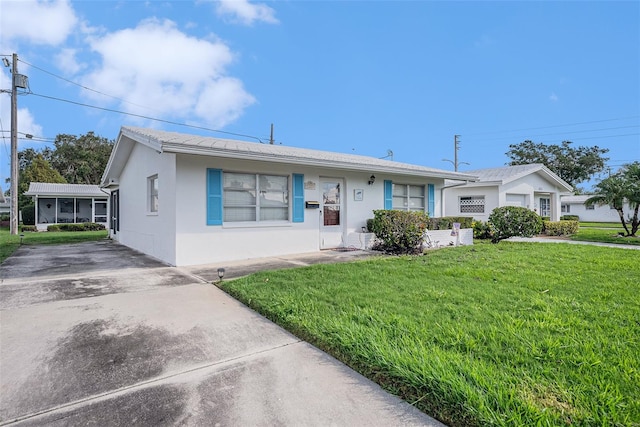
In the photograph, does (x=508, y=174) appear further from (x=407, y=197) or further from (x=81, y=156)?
(x=81, y=156)

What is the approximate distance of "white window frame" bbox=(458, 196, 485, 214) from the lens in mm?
17402

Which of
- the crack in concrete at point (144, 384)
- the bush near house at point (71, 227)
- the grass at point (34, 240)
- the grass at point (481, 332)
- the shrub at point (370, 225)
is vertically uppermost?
the shrub at point (370, 225)

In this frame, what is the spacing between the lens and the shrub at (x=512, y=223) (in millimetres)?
11875

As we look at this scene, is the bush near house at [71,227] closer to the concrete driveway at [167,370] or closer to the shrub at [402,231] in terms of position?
the concrete driveway at [167,370]

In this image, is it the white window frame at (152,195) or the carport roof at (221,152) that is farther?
the white window frame at (152,195)

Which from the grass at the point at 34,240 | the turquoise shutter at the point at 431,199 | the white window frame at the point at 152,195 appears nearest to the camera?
the white window frame at the point at 152,195

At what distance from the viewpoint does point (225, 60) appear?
48.5 ft

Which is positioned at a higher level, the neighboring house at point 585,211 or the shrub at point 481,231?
the neighboring house at point 585,211

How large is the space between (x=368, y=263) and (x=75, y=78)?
21.3 meters

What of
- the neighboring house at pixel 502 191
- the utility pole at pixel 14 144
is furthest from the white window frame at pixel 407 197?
the utility pole at pixel 14 144

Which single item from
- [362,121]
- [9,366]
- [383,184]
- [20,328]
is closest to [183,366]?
[9,366]

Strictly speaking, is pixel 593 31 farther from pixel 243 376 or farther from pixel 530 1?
pixel 243 376

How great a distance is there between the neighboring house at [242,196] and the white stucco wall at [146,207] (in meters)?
0.02

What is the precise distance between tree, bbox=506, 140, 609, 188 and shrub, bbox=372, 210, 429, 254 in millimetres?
36079
